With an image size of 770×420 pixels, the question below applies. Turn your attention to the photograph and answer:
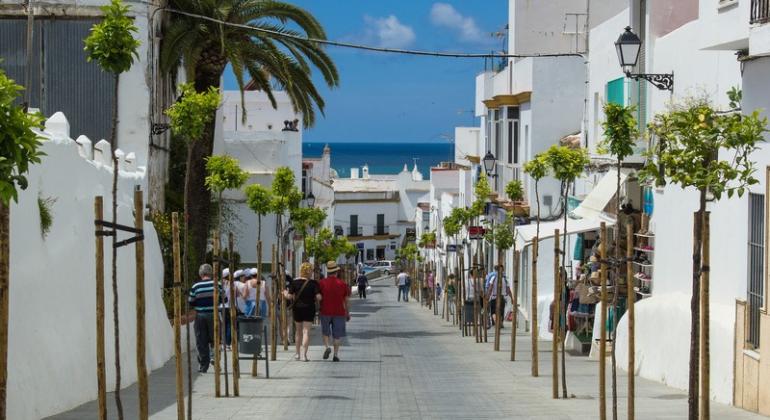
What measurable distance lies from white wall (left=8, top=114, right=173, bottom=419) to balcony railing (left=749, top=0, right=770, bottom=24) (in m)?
8.10

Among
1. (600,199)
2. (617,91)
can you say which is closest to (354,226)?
(617,91)

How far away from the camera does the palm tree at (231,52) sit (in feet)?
90.1

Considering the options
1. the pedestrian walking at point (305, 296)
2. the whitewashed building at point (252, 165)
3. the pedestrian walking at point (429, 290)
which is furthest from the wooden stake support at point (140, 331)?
the pedestrian walking at point (429, 290)

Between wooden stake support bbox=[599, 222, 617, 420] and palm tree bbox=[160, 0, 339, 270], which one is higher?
palm tree bbox=[160, 0, 339, 270]

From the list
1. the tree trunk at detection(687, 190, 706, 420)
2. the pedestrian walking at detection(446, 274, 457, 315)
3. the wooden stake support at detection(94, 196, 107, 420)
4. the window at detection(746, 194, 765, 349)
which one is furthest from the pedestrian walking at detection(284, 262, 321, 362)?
the pedestrian walking at detection(446, 274, 457, 315)

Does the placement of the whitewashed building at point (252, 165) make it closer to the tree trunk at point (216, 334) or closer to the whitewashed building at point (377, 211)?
the tree trunk at point (216, 334)

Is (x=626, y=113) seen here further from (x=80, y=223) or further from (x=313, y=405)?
(x=80, y=223)

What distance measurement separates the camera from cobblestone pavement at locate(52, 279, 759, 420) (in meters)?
15.0

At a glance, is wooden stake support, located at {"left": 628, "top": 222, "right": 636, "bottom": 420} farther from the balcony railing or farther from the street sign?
the street sign

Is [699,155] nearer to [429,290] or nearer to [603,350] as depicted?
[603,350]

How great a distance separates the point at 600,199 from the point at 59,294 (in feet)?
43.1

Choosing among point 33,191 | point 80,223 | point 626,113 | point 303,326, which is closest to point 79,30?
point 303,326

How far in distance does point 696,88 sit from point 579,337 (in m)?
6.83

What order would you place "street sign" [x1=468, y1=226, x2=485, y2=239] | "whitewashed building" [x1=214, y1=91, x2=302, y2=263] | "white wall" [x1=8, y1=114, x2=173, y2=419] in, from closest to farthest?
"white wall" [x1=8, y1=114, x2=173, y2=419] → "street sign" [x1=468, y1=226, x2=485, y2=239] → "whitewashed building" [x1=214, y1=91, x2=302, y2=263]
